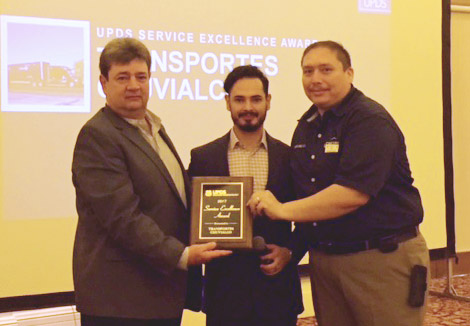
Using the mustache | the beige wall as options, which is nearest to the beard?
the mustache

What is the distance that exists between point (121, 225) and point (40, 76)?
2.06 meters

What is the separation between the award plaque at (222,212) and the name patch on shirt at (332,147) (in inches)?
13.9

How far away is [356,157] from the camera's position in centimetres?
224

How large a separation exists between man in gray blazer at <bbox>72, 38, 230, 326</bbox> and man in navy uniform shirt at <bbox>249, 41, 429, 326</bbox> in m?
0.40

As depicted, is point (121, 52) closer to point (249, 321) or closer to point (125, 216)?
point (125, 216)

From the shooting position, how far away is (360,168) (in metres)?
2.24

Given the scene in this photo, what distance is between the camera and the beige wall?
5.70 m

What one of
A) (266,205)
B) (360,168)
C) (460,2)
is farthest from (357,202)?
(460,2)

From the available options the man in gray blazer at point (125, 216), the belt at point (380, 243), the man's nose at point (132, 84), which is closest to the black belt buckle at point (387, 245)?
the belt at point (380, 243)

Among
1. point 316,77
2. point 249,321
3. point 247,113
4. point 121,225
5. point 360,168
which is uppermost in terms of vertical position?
point 316,77

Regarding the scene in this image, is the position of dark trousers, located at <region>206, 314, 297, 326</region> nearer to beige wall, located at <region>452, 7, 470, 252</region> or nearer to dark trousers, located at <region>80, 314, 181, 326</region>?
dark trousers, located at <region>80, 314, 181, 326</region>

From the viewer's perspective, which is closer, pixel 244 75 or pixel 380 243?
pixel 380 243

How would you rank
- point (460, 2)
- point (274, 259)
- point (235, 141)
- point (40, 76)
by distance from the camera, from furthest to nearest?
point (460, 2), point (40, 76), point (235, 141), point (274, 259)

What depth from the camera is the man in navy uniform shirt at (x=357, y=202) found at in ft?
7.39
